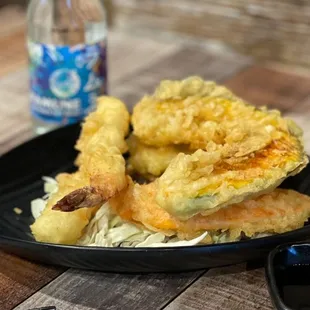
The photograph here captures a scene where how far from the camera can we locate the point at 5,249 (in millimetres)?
919

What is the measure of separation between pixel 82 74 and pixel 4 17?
2.60ft

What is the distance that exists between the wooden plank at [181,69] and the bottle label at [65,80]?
0.19 m

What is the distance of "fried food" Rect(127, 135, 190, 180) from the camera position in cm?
104

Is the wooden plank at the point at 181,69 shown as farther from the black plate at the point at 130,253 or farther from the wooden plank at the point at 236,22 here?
the black plate at the point at 130,253

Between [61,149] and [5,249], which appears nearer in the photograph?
[5,249]

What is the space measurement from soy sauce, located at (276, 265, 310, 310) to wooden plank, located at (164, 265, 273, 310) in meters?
0.05

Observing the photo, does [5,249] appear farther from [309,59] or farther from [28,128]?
[309,59]

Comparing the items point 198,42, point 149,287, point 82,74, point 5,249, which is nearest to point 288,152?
point 149,287

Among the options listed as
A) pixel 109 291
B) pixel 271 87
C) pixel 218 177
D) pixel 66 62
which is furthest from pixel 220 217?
pixel 271 87

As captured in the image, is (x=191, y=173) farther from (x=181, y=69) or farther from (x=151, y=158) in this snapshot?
(x=181, y=69)

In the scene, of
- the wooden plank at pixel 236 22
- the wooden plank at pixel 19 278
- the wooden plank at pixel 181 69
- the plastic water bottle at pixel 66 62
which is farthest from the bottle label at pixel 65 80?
the wooden plank at pixel 236 22

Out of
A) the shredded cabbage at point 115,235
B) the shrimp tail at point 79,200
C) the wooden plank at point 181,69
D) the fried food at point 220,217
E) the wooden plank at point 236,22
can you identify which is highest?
the shrimp tail at point 79,200

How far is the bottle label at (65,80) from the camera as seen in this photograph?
1.29 meters

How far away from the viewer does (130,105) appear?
1512mm
